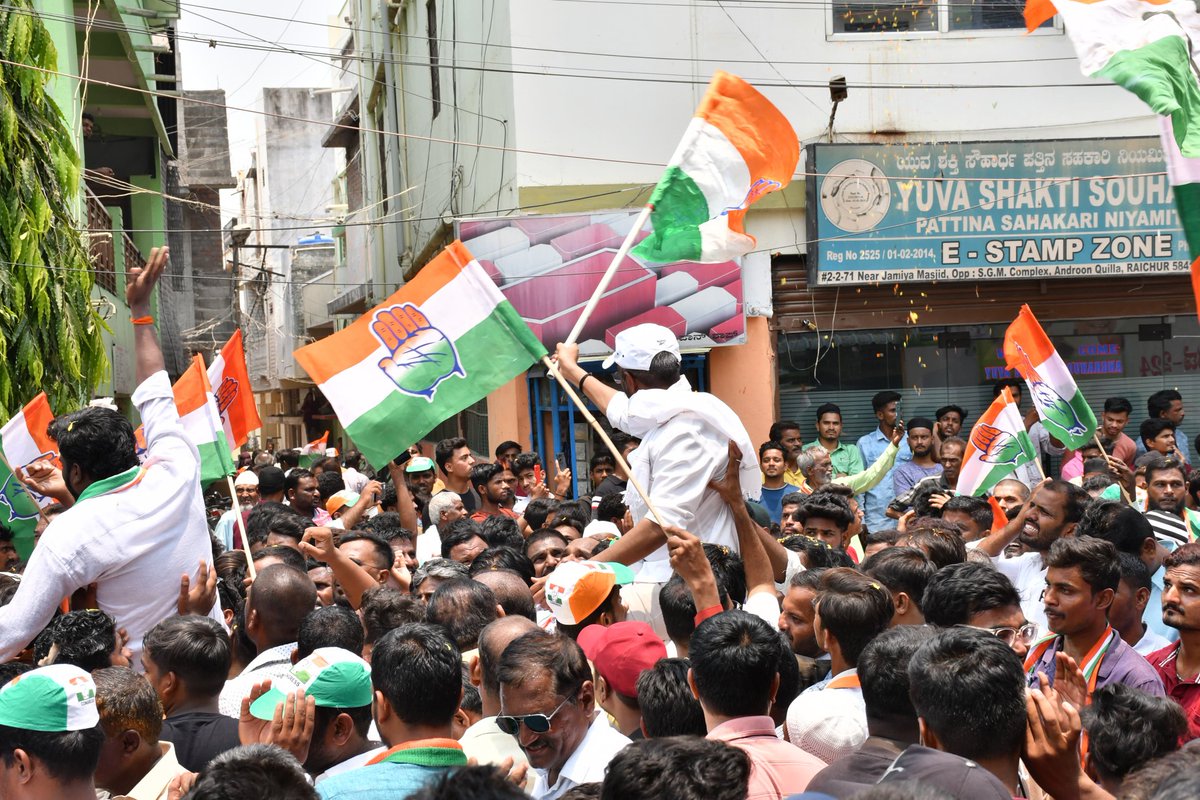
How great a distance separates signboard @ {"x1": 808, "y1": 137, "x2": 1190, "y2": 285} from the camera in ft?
51.4

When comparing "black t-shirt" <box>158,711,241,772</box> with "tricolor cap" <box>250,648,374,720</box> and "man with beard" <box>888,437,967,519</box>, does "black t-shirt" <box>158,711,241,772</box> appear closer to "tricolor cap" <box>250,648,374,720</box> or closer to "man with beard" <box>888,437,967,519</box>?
"tricolor cap" <box>250,648,374,720</box>

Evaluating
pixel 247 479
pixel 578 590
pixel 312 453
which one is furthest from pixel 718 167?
pixel 312 453

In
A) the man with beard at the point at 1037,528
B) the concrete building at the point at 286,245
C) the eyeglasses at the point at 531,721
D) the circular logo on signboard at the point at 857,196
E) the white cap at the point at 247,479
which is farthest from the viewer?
the concrete building at the point at 286,245

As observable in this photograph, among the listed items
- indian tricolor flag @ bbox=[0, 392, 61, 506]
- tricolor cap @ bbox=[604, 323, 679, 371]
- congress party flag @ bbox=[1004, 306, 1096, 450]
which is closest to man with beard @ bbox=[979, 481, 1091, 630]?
congress party flag @ bbox=[1004, 306, 1096, 450]

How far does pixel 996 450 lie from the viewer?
30.1 ft

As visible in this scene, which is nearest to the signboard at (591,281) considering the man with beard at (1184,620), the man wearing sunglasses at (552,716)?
the man with beard at (1184,620)

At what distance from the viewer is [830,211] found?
1564 centimetres

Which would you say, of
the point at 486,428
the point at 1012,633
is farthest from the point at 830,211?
the point at 1012,633

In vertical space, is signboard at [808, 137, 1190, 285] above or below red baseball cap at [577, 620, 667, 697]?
above

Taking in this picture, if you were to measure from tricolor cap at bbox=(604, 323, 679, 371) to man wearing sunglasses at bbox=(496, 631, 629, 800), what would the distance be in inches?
68.5

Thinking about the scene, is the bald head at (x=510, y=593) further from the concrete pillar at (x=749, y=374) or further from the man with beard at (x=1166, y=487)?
the concrete pillar at (x=749, y=374)

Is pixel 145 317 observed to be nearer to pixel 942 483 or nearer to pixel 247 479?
pixel 942 483

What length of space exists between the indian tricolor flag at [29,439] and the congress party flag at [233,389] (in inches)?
41.2

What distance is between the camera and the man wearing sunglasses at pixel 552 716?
4.07 metres
